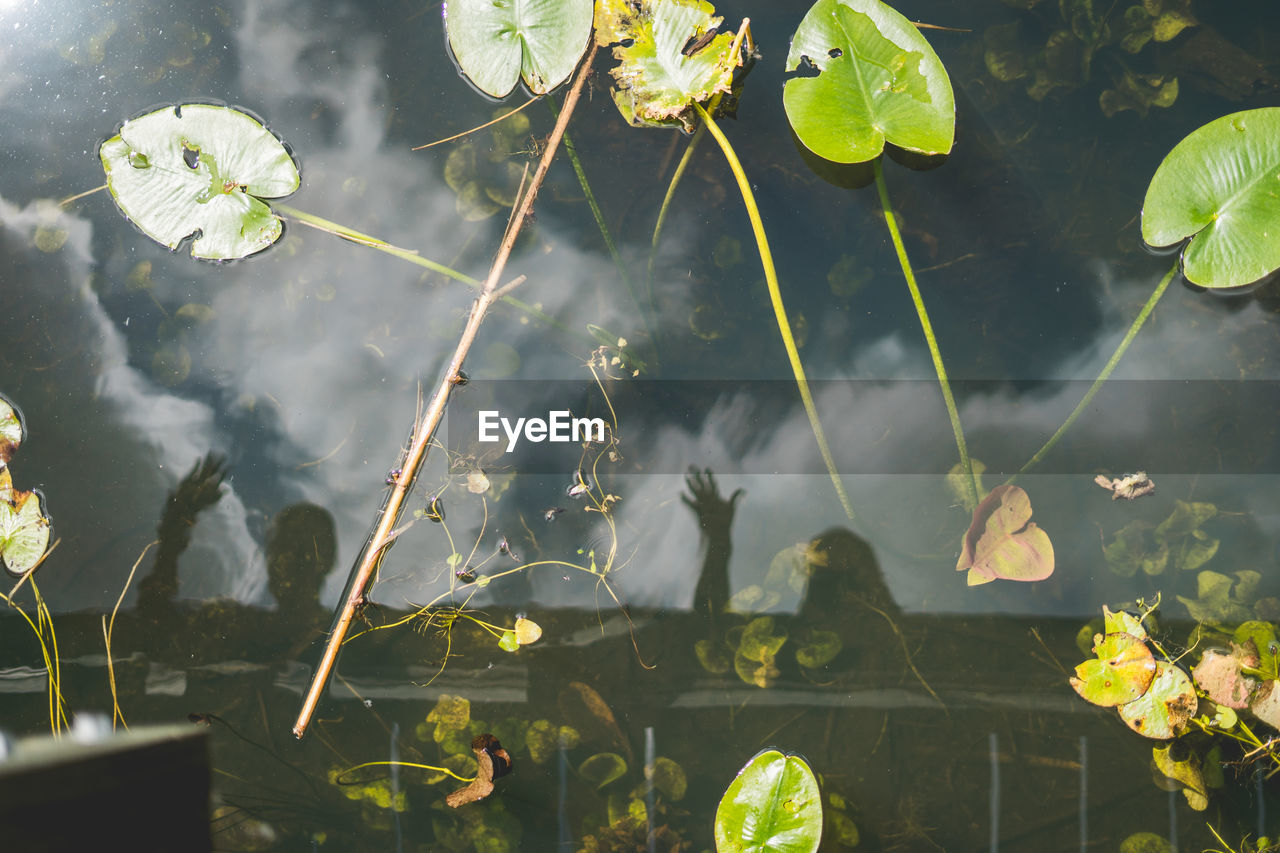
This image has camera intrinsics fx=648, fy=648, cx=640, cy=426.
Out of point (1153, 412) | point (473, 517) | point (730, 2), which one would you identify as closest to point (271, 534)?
point (473, 517)

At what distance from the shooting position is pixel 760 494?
67.0 inches

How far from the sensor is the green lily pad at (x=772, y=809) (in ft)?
5.08

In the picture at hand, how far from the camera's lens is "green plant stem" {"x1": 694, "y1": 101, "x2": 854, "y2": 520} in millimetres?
1675

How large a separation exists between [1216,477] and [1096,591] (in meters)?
0.43

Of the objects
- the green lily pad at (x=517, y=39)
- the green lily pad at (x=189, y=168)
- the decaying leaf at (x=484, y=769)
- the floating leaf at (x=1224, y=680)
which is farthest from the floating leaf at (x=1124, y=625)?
the green lily pad at (x=189, y=168)

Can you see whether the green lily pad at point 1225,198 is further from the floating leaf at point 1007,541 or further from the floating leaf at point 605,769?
the floating leaf at point 605,769

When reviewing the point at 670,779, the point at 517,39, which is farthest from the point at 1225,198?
the point at 670,779

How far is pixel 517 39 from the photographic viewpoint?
1603 millimetres

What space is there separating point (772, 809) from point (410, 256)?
1661mm

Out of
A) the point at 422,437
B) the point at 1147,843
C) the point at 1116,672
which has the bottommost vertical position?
the point at 1147,843

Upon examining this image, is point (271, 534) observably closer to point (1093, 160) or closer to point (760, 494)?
point (760, 494)

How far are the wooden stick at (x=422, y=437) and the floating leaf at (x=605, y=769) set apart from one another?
29.0 inches

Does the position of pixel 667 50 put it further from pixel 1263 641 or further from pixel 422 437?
pixel 1263 641

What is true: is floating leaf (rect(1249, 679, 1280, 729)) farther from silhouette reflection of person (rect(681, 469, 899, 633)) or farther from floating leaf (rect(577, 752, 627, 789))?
floating leaf (rect(577, 752, 627, 789))
